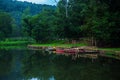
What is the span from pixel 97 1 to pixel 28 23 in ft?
134

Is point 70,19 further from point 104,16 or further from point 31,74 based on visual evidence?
point 31,74

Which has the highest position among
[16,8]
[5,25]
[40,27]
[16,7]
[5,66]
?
[16,7]

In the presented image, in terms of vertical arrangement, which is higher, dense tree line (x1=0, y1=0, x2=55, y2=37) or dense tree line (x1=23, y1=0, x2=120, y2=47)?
dense tree line (x1=0, y1=0, x2=55, y2=37)

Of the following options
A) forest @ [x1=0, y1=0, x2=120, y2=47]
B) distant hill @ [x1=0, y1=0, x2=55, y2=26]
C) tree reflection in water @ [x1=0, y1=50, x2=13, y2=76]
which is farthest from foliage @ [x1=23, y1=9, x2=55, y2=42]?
distant hill @ [x1=0, y1=0, x2=55, y2=26]

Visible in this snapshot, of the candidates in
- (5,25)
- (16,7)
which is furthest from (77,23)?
(16,7)

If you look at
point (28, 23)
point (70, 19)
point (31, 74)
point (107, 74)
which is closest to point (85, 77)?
point (107, 74)

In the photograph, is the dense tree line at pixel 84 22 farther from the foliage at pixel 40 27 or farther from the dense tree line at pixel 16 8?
the dense tree line at pixel 16 8

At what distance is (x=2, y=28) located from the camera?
11056 centimetres

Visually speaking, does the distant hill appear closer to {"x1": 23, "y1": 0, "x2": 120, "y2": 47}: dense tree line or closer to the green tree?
the green tree

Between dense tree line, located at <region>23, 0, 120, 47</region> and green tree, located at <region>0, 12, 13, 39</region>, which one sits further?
green tree, located at <region>0, 12, 13, 39</region>

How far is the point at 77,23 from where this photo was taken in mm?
72312

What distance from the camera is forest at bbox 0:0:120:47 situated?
47.9 metres

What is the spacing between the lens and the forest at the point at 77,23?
157 feet

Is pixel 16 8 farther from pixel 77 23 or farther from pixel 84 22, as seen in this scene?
pixel 84 22
